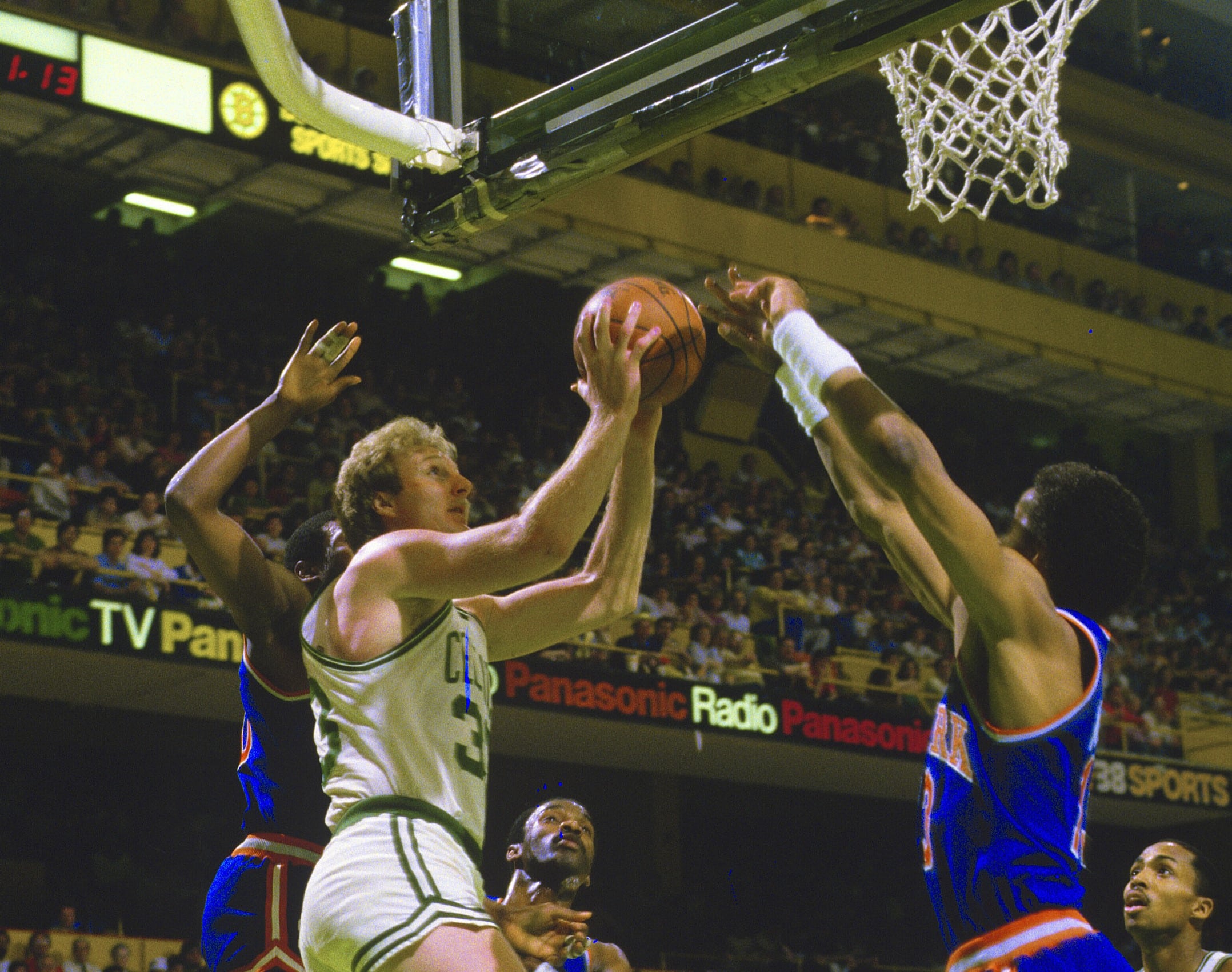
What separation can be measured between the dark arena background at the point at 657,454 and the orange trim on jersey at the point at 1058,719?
8265 millimetres

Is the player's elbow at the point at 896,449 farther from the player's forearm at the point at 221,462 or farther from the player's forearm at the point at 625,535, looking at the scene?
the player's forearm at the point at 221,462

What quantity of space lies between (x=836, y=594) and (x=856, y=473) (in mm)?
13496

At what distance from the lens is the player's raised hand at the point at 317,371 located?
4.16 m

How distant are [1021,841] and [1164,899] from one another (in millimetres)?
2957

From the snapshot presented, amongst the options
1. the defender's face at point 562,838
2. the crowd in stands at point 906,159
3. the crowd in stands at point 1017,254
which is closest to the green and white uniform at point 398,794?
the defender's face at point 562,838

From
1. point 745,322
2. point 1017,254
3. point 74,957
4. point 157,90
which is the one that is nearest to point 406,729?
point 745,322

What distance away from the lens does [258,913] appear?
4043 millimetres

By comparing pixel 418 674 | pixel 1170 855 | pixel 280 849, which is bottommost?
pixel 1170 855

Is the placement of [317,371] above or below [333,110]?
below

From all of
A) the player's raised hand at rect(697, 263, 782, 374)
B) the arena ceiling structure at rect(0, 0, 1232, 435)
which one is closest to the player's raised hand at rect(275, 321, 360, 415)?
the player's raised hand at rect(697, 263, 782, 374)

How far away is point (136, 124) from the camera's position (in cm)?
1309

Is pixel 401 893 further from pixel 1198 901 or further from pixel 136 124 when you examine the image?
pixel 136 124

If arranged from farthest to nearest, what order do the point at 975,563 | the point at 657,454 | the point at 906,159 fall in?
the point at 906,159 < the point at 657,454 < the point at 975,563

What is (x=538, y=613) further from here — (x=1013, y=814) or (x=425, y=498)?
(x=1013, y=814)
